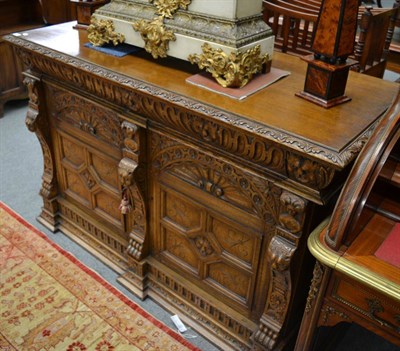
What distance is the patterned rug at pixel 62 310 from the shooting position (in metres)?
1.80

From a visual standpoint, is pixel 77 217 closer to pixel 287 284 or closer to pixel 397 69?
pixel 287 284

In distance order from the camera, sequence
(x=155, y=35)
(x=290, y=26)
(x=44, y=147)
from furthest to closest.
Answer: (x=290, y=26) → (x=44, y=147) → (x=155, y=35)

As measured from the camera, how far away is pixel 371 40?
2580mm

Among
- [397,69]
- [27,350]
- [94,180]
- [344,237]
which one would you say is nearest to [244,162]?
[344,237]

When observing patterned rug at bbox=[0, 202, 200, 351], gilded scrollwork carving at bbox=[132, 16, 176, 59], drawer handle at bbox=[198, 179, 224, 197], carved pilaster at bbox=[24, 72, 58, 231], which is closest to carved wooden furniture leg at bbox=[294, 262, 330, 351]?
drawer handle at bbox=[198, 179, 224, 197]

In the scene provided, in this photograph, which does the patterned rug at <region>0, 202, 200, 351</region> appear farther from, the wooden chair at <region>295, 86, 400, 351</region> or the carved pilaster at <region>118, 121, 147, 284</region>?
the wooden chair at <region>295, 86, 400, 351</region>

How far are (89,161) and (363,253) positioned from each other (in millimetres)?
1379

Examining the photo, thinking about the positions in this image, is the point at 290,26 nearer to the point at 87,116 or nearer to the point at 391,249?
the point at 87,116

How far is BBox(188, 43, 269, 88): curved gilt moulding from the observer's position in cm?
143

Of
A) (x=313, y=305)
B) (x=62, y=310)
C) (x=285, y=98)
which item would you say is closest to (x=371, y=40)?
(x=285, y=98)

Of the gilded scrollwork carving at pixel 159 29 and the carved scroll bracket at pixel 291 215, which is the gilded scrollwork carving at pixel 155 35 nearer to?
the gilded scrollwork carving at pixel 159 29

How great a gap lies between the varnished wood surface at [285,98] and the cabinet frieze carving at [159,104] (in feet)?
0.07

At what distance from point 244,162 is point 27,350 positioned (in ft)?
3.93

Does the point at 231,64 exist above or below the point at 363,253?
above
